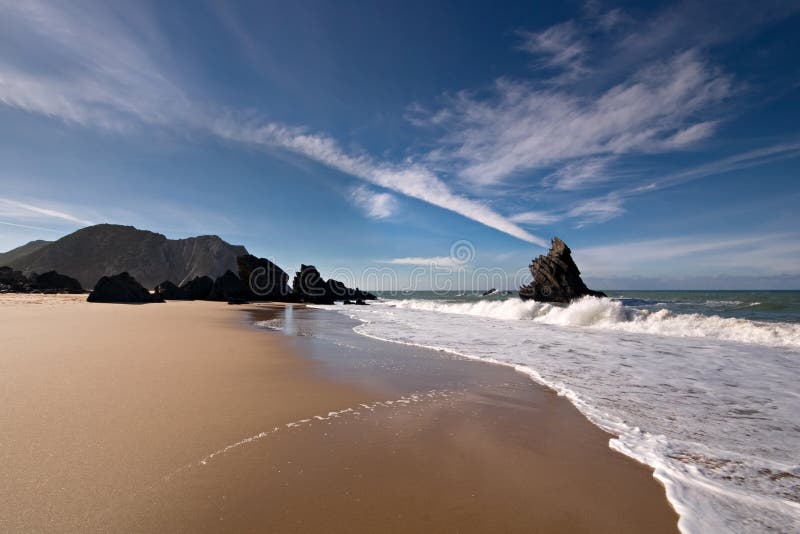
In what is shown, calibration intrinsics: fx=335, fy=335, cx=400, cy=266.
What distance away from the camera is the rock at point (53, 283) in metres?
41.7

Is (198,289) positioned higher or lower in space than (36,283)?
lower

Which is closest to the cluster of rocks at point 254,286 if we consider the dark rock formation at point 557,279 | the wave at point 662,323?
the dark rock formation at point 557,279

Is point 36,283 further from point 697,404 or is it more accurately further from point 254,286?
point 697,404

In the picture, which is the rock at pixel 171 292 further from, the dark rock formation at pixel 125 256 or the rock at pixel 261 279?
the dark rock formation at pixel 125 256

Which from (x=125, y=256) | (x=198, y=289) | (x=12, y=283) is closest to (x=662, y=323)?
(x=198, y=289)

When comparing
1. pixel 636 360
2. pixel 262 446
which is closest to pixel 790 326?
pixel 636 360

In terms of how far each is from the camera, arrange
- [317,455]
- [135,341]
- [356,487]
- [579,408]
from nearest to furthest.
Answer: [356,487], [317,455], [579,408], [135,341]

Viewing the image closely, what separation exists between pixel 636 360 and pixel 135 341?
1353cm

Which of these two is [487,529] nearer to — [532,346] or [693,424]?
[693,424]


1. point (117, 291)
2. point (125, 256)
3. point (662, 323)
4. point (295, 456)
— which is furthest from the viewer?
point (125, 256)

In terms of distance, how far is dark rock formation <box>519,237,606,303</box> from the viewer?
1554 inches

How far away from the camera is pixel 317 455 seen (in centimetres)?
333

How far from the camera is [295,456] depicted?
328 centimetres

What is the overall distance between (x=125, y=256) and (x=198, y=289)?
58807mm
